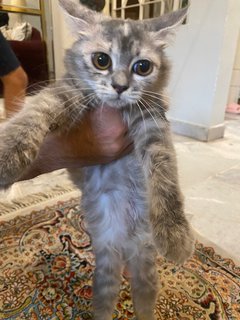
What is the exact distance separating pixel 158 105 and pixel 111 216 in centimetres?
31

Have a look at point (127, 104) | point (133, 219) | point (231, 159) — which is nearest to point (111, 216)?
point (133, 219)

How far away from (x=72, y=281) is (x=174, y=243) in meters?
0.50

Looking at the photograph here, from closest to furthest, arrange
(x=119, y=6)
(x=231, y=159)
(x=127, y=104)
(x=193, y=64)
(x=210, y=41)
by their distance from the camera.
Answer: (x=127, y=104)
(x=231, y=159)
(x=210, y=41)
(x=193, y=64)
(x=119, y=6)

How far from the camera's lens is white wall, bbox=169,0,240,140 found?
6.55 feet

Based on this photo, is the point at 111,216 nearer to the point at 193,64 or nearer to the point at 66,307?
the point at 66,307

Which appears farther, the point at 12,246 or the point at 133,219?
the point at 12,246

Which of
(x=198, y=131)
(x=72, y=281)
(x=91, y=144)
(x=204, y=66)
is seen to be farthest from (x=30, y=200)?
(x=204, y=66)

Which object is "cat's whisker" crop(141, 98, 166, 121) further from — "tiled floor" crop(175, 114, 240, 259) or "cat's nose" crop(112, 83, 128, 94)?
"tiled floor" crop(175, 114, 240, 259)

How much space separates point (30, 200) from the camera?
1358 mm

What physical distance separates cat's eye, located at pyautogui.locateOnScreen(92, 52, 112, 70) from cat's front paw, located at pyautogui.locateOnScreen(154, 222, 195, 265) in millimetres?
385

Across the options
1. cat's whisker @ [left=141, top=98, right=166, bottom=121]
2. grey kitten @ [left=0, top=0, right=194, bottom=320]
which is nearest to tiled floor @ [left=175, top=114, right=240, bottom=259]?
grey kitten @ [left=0, top=0, right=194, bottom=320]

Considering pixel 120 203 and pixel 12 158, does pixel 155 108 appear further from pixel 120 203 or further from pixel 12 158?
pixel 12 158

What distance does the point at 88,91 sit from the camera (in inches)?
27.7

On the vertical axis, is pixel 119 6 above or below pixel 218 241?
above
